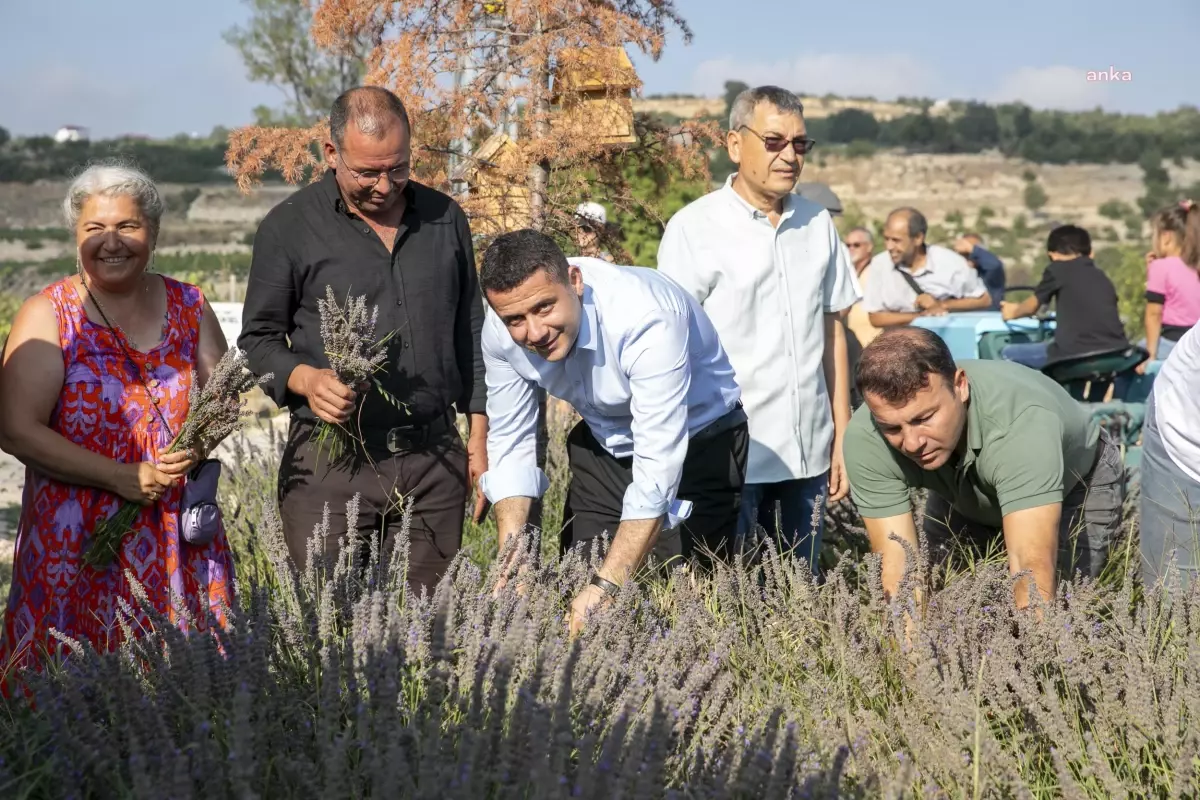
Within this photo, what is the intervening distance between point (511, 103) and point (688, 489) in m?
2.18

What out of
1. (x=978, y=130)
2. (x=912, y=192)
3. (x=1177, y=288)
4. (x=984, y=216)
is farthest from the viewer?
(x=978, y=130)

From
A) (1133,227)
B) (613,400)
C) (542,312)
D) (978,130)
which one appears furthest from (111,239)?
(978,130)

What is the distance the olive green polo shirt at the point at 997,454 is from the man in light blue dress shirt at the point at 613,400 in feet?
1.52

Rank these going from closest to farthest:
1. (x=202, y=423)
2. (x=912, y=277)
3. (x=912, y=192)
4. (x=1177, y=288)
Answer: (x=202, y=423) → (x=1177, y=288) → (x=912, y=277) → (x=912, y=192)

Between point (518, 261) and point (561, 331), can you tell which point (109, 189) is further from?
point (561, 331)

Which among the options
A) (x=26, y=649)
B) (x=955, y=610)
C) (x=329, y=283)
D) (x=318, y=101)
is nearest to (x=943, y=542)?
(x=955, y=610)

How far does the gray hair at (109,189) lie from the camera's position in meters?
3.38

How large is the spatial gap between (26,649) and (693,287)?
2340mm

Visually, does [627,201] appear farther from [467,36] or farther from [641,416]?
[641,416]

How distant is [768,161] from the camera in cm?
436

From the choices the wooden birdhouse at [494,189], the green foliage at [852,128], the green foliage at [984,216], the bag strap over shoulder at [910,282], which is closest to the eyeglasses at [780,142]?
the wooden birdhouse at [494,189]

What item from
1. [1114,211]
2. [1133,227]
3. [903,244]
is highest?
[903,244]

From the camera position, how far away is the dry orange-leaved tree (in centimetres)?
530

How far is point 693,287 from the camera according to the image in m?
4.39
